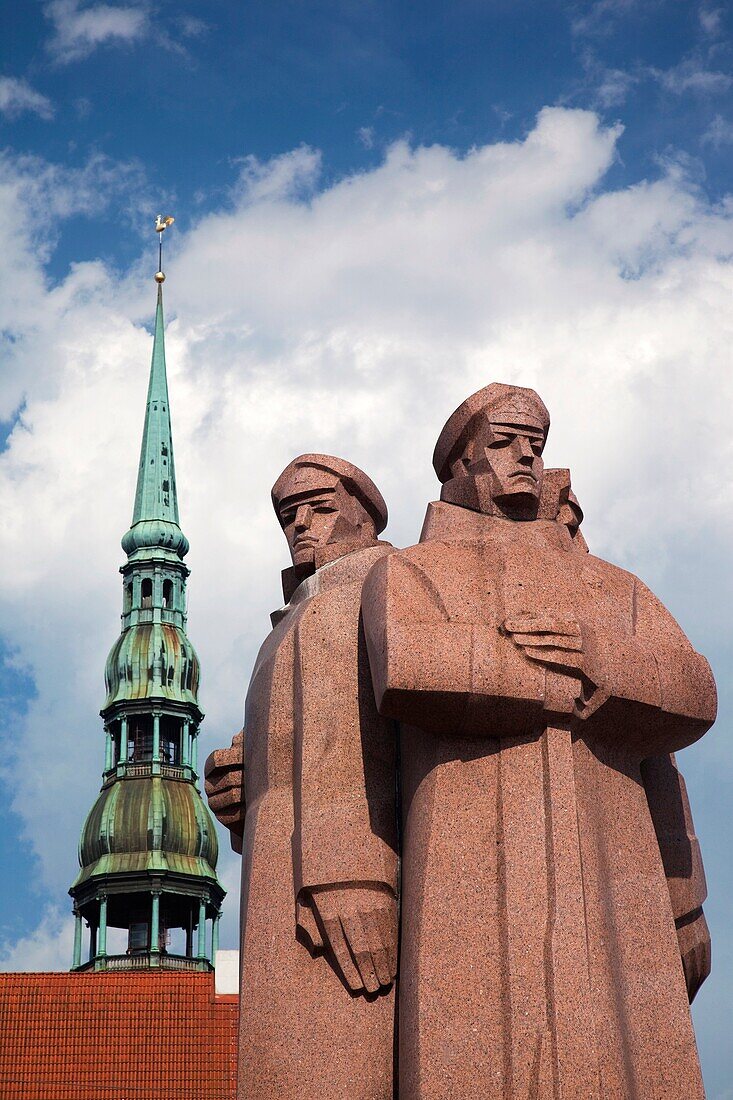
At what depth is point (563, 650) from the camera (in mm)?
8875

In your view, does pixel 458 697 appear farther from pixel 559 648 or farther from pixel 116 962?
pixel 116 962

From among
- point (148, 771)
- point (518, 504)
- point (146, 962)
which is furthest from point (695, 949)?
point (148, 771)

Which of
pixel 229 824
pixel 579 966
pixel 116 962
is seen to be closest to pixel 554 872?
pixel 579 966

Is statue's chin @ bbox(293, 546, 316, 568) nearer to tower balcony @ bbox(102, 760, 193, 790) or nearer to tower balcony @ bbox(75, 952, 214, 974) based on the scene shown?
tower balcony @ bbox(75, 952, 214, 974)

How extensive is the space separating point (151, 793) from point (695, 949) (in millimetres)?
67955

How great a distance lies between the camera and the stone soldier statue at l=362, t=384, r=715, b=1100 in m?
8.23

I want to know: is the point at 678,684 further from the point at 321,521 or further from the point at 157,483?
the point at 157,483

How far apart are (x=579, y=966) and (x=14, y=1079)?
32.8 meters

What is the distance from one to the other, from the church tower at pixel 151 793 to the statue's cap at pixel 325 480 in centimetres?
6167

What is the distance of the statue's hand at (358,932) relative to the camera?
351 inches

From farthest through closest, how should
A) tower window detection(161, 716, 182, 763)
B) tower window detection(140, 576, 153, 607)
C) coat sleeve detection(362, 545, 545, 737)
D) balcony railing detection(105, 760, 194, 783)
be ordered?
tower window detection(140, 576, 153, 607), tower window detection(161, 716, 182, 763), balcony railing detection(105, 760, 194, 783), coat sleeve detection(362, 545, 545, 737)

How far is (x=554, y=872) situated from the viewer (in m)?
8.52

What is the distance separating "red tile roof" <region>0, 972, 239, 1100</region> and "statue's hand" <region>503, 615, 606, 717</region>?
29.5 m

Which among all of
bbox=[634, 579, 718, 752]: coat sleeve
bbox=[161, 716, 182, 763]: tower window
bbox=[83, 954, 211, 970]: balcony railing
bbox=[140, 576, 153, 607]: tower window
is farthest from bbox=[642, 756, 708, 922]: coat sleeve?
bbox=[140, 576, 153, 607]: tower window
